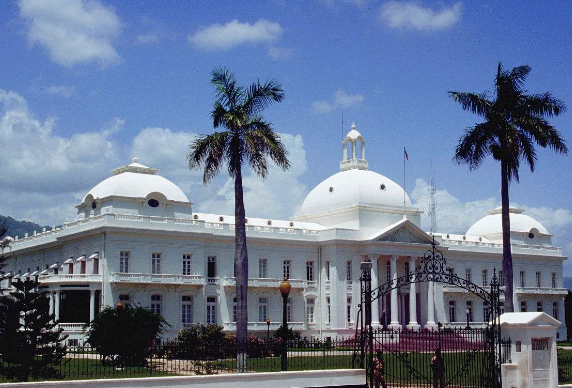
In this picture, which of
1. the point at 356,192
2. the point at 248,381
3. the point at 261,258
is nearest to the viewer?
the point at 248,381

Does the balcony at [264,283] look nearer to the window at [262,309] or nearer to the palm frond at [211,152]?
the window at [262,309]

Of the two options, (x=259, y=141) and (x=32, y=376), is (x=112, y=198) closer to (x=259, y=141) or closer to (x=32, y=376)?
(x=259, y=141)

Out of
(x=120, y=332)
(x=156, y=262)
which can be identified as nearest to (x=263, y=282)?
(x=156, y=262)

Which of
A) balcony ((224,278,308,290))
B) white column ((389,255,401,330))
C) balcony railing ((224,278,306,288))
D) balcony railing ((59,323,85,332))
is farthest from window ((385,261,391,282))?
balcony railing ((59,323,85,332))

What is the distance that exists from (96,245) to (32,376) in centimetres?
2976

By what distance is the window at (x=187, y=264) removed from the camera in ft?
191

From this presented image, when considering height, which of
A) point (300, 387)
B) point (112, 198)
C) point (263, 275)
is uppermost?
point (112, 198)

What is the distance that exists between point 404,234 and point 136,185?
73.2ft

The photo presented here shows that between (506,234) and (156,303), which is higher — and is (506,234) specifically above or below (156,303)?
above

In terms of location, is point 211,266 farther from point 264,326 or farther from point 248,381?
point 248,381

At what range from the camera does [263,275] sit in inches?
2486

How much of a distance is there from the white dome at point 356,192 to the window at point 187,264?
51.0 ft

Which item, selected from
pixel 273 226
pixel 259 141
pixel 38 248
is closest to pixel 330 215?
pixel 273 226

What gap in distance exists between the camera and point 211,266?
A: 199 feet
